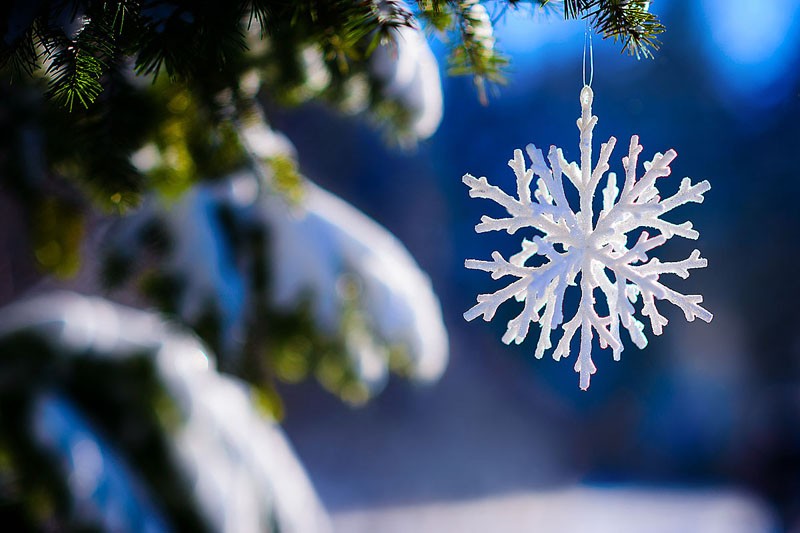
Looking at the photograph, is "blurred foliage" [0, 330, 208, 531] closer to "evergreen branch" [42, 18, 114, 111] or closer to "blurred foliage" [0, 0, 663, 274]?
"blurred foliage" [0, 0, 663, 274]

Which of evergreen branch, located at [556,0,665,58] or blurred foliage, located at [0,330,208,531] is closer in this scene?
evergreen branch, located at [556,0,665,58]

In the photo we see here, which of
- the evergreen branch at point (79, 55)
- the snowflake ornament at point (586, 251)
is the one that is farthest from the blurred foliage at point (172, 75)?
the snowflake ornament at point (586, 251)

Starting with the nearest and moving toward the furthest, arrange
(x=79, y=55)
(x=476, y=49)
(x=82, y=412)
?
1. (x=79, y=55)
2. (x=476, y=49)
3. (x=82, y=412)

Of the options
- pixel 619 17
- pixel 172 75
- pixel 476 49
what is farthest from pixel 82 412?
pixel 619 17

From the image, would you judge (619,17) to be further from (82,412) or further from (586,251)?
(82,412)

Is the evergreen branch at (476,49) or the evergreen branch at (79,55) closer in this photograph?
the evergreen branch at (79,55)

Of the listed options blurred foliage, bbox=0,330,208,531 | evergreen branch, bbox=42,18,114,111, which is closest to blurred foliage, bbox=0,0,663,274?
evergreen branch, bbox=42,18,114,111

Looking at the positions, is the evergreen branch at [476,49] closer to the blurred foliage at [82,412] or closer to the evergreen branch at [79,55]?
the evergreen branch at [79,55]

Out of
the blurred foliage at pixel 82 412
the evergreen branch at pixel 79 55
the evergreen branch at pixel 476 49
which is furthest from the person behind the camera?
the blurred foliage at pixel 82 412

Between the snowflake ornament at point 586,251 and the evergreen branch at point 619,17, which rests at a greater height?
the evergreen branch at point 619,17
